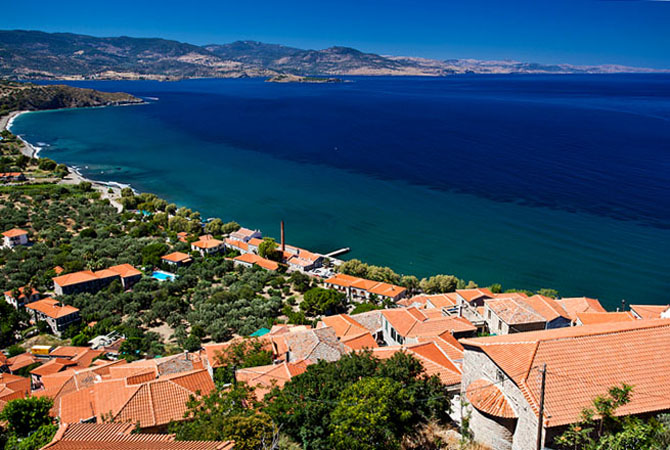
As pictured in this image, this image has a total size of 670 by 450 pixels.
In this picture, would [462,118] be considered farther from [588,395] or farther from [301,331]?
[588,395]

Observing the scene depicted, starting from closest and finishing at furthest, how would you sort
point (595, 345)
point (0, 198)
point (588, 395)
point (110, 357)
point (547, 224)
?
1. point (588, 395)
2. point (595, 345)
3. point (110, 357)
4. point (547, 224)
5. point (0, 198)

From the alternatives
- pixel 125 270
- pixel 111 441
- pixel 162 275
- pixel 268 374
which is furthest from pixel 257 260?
pixel 111 441


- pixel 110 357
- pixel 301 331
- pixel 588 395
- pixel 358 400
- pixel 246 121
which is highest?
pixel 246 121

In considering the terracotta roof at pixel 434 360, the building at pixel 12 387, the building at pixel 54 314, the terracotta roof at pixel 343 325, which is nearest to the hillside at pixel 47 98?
the building at pixel 54 314

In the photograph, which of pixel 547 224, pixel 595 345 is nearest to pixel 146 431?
pixel 595 345

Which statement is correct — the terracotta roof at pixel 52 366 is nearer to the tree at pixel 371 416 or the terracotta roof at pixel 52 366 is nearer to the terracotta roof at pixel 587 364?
the tree at pixel 371 416

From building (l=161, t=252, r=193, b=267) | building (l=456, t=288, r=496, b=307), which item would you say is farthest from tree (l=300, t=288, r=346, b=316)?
building (l=161, t=252, r=193, b=267)

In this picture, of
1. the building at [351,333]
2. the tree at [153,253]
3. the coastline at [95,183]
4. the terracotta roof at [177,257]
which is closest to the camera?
the building at [351,333]
